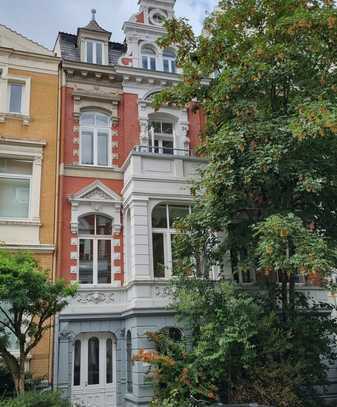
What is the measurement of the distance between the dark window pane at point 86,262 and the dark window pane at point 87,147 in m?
2.83

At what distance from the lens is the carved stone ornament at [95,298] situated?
12531 mm

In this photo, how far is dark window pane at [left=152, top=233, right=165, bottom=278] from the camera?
12469 millimetres

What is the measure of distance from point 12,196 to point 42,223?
1.40m

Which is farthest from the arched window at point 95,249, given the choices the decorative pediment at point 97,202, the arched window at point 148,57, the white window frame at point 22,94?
the arched window at point 148,57

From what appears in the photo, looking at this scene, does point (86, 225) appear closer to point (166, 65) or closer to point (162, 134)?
point (162, 134)

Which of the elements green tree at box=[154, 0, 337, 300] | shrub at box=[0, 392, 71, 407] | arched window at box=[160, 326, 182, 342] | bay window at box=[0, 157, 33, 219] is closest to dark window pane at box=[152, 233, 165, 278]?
Answer: green tree at box=[154, 0, 337, 300]

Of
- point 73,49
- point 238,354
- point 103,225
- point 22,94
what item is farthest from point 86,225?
point 73,49

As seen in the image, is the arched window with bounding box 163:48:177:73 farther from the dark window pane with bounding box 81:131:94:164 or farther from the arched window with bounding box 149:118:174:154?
the dark window pane with bounding box 81:131:94:164

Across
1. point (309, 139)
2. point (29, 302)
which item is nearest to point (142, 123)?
point (309, 139)

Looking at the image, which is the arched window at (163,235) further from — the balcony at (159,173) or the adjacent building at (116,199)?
the balcony at (159,173)

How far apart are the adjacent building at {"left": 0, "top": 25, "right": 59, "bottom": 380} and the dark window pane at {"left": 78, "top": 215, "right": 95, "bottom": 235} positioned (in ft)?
2.77

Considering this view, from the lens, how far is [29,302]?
30.3 ft

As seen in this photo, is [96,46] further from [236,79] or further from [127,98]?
[236,79]

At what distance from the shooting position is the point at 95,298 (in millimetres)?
12625
